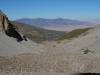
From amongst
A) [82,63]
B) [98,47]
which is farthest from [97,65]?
[98,47]

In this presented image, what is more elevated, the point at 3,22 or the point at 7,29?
the point at 3,22

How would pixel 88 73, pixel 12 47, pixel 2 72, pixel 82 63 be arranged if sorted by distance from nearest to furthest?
1. pixel 2 72
2. pixel 88 73
3. pixel 82 63
4. pixel 12 47

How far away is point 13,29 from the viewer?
164 feet

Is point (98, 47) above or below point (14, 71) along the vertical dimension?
below

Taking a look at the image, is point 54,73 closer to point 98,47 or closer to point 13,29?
point 98,47

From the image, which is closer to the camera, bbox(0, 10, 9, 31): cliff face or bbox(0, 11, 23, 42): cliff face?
bbox(0, 11, 23, 42): cliff face

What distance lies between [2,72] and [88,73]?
281 inches

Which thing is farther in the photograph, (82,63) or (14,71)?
(82,63)

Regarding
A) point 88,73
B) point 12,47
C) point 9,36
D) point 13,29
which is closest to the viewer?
point 88,73

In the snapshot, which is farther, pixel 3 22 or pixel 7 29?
pixel 3 22

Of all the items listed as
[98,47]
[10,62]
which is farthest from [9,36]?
[10,62]

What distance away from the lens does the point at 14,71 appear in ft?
71.8

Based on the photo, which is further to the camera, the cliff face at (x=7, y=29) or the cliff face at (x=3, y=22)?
the cliff face at (x=3, y=22)

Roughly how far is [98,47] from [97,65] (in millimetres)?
19746
